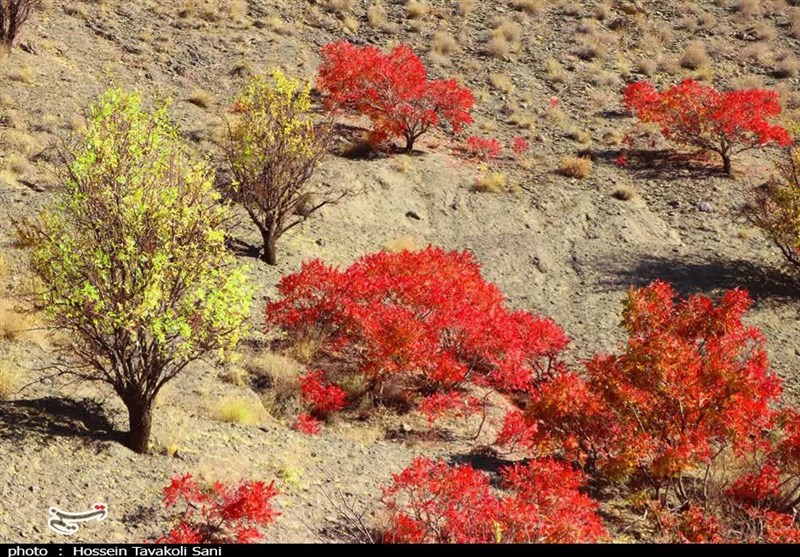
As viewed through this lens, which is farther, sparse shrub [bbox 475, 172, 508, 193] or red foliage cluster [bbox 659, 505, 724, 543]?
sparse shrub [bbox 475, 172, 508, 193]

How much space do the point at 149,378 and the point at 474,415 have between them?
6380mm

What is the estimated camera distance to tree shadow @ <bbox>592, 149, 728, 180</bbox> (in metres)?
25.3

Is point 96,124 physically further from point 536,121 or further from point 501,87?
point 501,87

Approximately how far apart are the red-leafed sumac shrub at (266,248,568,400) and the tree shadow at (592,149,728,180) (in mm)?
13291

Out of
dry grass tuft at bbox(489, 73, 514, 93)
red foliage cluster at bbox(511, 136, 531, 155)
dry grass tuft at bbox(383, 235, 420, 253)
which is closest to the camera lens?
dry grass tuft at bbox(383, 235, 420, 253)

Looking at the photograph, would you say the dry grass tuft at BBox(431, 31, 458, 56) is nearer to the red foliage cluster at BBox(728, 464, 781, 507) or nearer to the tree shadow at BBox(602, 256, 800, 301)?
the tree shadow at BBox(602, 256, 800, 301)

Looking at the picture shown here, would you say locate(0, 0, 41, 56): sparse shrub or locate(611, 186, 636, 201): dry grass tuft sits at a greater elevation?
locate(0, 0, 41, 56): sparse shrub

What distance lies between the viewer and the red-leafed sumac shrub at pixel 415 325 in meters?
12.7

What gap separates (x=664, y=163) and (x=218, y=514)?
2220 centimetres

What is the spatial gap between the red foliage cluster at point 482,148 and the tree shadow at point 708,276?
6952 mm

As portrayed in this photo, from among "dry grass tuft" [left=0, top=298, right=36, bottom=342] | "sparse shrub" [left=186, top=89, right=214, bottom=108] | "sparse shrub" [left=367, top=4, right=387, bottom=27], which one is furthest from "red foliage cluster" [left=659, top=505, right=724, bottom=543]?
"sparse shrub" [left=367, top=4, right=387, bottom=27]

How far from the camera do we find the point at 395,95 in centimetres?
2531

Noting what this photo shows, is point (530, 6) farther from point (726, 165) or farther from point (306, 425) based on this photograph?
point (306, 425)
